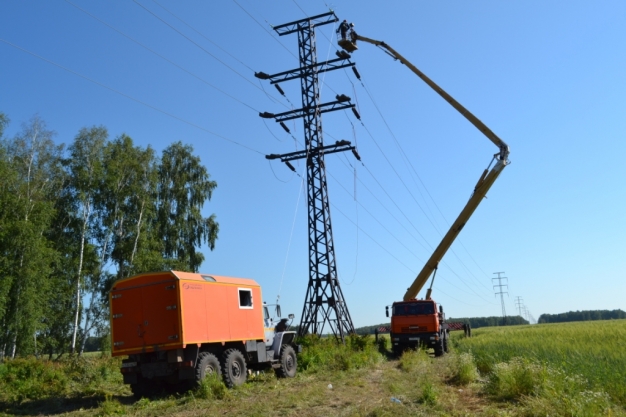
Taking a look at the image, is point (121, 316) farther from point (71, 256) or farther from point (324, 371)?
point (71, 256)

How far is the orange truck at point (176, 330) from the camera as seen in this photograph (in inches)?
486

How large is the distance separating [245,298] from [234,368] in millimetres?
2081

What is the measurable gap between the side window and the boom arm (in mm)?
13715

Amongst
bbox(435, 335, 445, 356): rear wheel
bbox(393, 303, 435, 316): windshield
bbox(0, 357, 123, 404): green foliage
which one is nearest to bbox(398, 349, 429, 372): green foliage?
bbox(435, 335, 445, 356): rear wheel

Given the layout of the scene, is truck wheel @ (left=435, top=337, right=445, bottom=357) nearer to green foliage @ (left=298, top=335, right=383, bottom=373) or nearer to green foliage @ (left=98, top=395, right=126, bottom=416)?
green foliage @ (left=298, top=335, right=383, bottom=373)

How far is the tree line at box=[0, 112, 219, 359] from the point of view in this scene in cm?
2634

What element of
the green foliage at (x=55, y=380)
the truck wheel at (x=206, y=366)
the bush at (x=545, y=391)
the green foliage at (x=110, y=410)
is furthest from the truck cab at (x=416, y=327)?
the green foliage at (x=110, y=410)

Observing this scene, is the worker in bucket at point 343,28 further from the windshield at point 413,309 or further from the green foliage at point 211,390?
the green foliage at point 211,390

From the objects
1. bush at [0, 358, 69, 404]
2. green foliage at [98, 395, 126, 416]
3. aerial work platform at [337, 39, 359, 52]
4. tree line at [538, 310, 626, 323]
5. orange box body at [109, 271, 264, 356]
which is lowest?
tree line at [538, 310, 626, 323]

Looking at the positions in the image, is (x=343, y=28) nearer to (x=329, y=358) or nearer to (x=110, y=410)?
(x=329, y=358)

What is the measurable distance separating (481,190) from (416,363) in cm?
1106

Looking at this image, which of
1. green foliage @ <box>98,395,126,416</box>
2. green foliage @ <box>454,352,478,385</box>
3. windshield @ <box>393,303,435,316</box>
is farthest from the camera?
windshield @ <box>393,303,435,316</box>

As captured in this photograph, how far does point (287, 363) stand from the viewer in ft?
53.9

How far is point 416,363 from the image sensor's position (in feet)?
57.6
